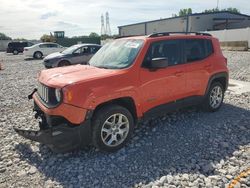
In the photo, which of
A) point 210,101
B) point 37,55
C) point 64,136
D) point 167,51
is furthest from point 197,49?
point 37,55

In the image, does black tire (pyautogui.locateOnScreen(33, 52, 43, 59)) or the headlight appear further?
black tire (pyautogui.locateOnScreen(33, 52, 43, 59))

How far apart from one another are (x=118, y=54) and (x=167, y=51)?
93 centimetres

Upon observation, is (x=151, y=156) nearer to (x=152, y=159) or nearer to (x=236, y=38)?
(x=152, y=159)

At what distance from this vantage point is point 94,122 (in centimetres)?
385

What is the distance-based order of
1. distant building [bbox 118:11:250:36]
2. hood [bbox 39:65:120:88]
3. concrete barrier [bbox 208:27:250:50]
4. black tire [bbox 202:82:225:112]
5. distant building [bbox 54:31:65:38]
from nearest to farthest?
hood [bbox 39:65:120:88]
black tire [bbox 202:82:225:112]
concrete barrier [bbox 208:27:250:50]
distant building [bbox 118:11:250:36]
distant building [bbox 54:31:65:38]

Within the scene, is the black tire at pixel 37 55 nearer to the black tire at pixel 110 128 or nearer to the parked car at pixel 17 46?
the parked car at pixel 17 46

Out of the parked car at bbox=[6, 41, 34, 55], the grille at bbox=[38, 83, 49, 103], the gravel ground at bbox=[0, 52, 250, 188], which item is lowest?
the gravel ground at bbox=[0, 52, 250, 188]

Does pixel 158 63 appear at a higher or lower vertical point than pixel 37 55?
lower

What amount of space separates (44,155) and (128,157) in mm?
1338

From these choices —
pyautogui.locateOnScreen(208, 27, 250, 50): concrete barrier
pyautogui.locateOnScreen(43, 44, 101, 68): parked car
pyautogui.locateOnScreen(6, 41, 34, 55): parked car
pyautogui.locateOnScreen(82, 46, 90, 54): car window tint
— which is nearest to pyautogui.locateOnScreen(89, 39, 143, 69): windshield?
pyautogui.locateOnScreen(43, 44, 101, 68): parked car

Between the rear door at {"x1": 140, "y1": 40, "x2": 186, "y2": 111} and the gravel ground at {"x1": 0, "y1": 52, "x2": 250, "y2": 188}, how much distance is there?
65 cm

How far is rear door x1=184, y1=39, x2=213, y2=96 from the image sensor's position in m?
5.16

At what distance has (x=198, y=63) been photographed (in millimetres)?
5301

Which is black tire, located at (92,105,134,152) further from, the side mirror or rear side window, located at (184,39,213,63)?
rear side window, located at (184,39,213,63)
